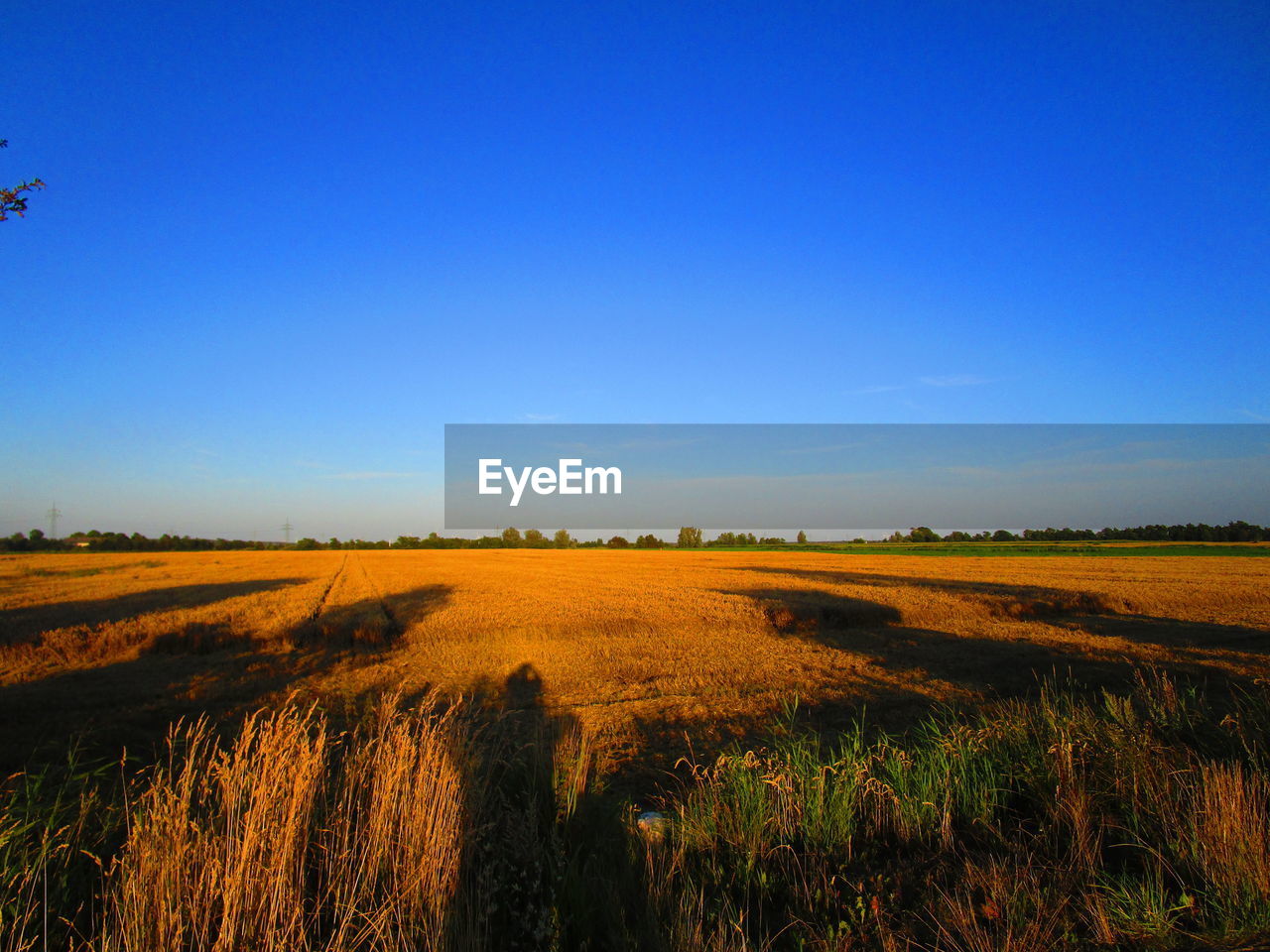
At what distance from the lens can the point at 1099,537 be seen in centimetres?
10262

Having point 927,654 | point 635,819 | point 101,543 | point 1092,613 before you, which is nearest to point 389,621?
point 927,654

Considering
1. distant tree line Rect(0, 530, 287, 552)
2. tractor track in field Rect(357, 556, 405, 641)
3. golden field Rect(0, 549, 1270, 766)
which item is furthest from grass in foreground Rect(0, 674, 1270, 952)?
distant tree line Rect(0, 530, 287, 552)

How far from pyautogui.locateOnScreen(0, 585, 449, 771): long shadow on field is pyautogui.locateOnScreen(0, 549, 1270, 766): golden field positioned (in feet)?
0.18

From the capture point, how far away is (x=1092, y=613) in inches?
880

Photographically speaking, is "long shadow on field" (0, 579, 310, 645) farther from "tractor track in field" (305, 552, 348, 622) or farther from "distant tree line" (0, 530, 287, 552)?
"distant tree line" (0, 530, 287, 552)

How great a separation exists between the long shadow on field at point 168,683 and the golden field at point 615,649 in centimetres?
6

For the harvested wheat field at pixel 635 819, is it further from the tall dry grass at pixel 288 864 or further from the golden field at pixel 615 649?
the golden field at pixel 615 649

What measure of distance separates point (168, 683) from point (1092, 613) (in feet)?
89.5

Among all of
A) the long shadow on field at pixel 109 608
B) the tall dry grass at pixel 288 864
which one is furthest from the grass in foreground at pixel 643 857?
the long shadow on field at pixel 109 608

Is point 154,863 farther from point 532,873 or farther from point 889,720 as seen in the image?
point 889,720

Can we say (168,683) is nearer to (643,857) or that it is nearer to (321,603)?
(643,857)

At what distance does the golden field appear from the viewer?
10188 millimetres

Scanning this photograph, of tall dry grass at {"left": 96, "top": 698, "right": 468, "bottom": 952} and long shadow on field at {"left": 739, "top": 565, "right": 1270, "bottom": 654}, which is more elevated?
tall dry grass at {"left": 96, "top": 698, "right": 468, "bottom": 952}

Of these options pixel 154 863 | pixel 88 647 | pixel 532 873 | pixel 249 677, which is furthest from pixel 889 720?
pixel 88 647
